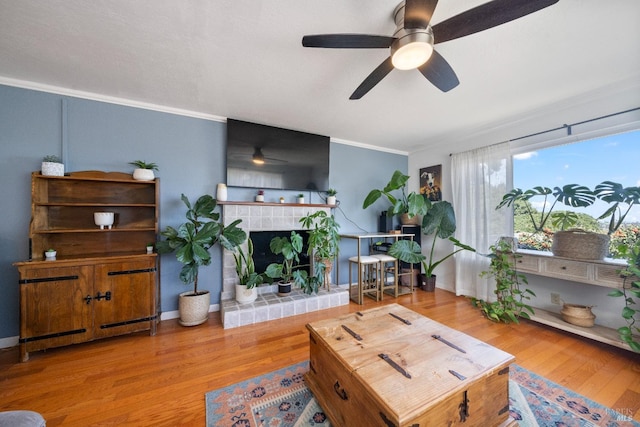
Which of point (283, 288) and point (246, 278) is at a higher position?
point (246, 278)

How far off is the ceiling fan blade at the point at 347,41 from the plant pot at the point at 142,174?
2041 millimetres

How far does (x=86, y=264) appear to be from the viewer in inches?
74.4

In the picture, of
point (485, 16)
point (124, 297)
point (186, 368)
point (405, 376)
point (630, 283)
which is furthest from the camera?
point (124, 297)

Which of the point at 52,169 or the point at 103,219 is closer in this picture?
the point at 52,169

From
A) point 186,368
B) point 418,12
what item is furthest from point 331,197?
point 186,368

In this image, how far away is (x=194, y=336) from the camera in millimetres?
2117

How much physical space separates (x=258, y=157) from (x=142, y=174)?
1.24m

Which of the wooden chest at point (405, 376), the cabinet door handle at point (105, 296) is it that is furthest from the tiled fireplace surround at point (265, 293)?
the wooden chest at point (405, 376)

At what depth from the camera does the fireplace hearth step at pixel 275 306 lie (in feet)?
7.59

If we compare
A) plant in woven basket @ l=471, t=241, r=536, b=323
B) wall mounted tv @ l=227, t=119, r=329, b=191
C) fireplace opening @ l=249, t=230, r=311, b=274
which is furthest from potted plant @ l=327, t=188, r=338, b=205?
plant in woven basket @ l=471, t=241, r=536, b=323

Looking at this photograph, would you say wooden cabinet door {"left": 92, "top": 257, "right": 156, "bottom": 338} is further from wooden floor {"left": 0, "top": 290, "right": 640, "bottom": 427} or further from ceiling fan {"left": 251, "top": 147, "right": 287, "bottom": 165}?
ceiling fan {"left": 251, "top": 147, "right": 287, "bottom": 165}

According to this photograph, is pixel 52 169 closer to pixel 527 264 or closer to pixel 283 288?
pixel 283 288

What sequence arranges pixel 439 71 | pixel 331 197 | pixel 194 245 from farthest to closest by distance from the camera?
pixel 331 197 < pixel 194 245 < pixel 439 71

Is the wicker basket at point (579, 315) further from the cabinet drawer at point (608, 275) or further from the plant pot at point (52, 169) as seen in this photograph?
the plant pot at point (52, 169)
